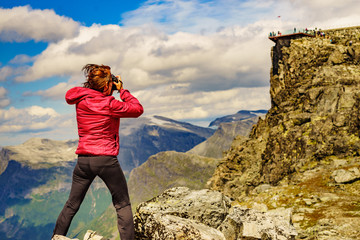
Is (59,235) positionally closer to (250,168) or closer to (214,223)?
(214,223)

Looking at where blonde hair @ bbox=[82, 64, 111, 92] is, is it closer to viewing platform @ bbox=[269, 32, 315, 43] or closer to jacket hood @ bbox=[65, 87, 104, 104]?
jacket hood @ bbox=[65, 87, 104, 104]

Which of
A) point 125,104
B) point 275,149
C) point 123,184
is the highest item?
point 125,104

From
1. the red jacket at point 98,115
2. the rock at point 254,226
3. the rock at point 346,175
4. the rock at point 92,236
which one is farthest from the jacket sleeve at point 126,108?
the rock at point 346,175

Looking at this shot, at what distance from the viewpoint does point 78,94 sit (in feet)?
26.5

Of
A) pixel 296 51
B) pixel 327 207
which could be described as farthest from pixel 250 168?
pixel 327 207

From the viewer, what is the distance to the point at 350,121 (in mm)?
41156

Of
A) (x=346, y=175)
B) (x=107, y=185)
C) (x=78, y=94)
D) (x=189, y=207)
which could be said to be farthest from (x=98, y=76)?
(x=346, y=175)

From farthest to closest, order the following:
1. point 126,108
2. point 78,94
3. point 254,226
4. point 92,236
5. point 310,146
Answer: point 310,146
point 254,226
point 92,236
point 78,94
point 126,108

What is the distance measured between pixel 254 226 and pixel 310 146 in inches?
1379

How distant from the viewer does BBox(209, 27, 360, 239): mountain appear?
19.6 m

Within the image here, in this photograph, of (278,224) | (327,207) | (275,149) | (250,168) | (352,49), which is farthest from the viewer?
(250,168)

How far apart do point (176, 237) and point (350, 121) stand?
40644mm

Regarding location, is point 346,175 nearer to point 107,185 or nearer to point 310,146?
point 310,146

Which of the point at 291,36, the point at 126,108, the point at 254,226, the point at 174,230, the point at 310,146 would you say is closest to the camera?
the point at 126,108
